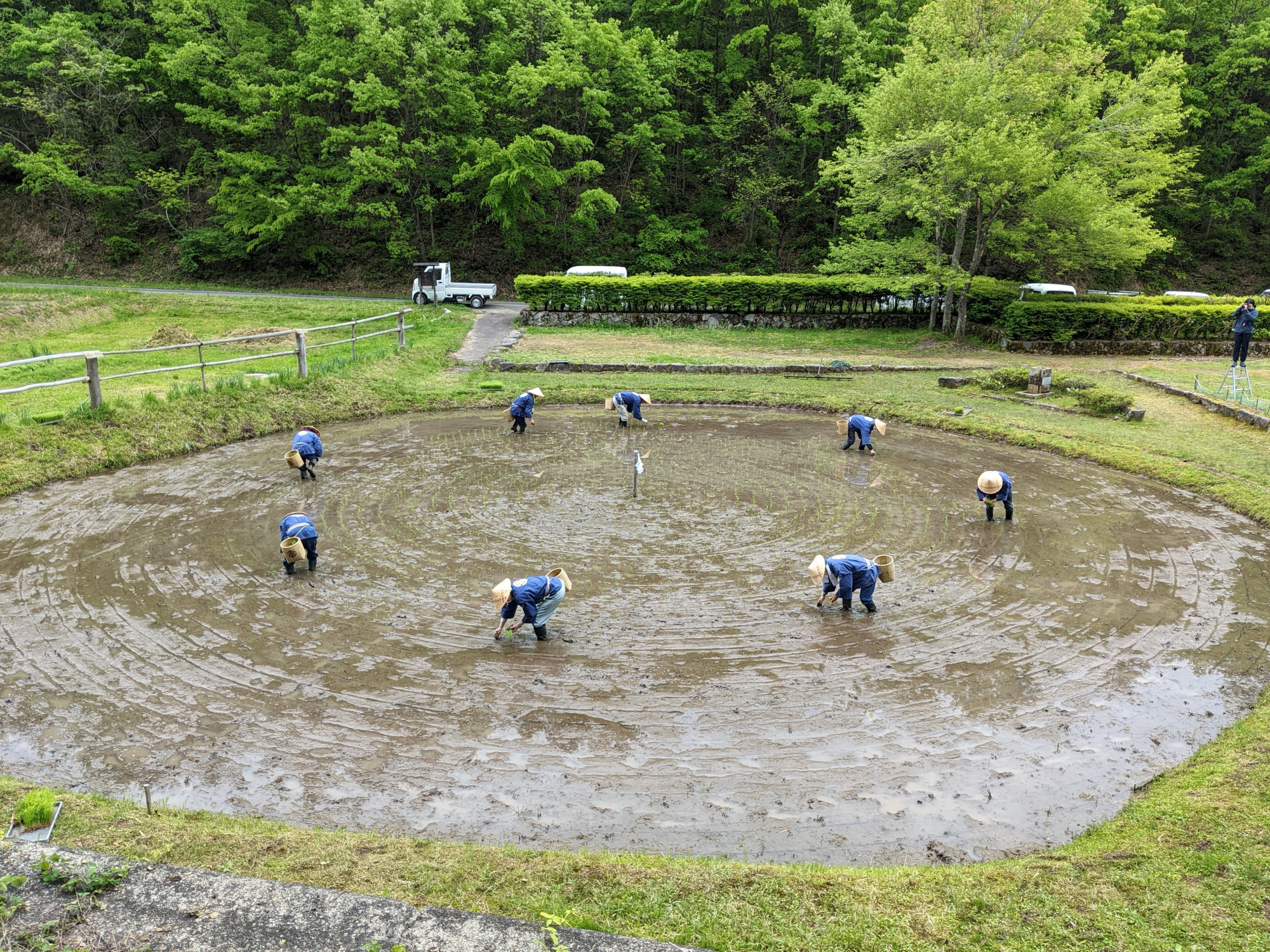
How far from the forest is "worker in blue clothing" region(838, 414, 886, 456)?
1509cm

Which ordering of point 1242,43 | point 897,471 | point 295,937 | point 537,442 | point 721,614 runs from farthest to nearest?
point 1242,43, point 537,442, point 897,471, point 721,614, point 295,937

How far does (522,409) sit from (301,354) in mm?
5638

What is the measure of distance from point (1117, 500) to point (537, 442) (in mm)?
9768

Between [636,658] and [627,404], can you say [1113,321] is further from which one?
[636,658]

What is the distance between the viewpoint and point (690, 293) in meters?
29.0

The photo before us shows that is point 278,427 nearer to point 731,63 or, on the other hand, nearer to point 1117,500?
point 1117,500

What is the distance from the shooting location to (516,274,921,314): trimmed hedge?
93.8ft

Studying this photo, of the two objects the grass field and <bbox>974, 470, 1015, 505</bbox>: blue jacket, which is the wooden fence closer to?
the grass field

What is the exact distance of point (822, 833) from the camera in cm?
533

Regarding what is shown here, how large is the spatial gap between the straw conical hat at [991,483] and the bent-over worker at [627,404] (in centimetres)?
686

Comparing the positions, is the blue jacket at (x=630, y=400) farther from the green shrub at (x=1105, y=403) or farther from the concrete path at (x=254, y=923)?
the concrete path at (x=254, y=923)

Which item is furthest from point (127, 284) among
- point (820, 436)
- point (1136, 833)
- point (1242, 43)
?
point (1242, 43)

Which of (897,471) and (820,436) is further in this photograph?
(820,436)

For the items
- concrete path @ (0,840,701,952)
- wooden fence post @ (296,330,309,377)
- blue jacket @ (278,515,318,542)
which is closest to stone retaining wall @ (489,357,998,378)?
wooden fence post @ (296,330,309,377)
